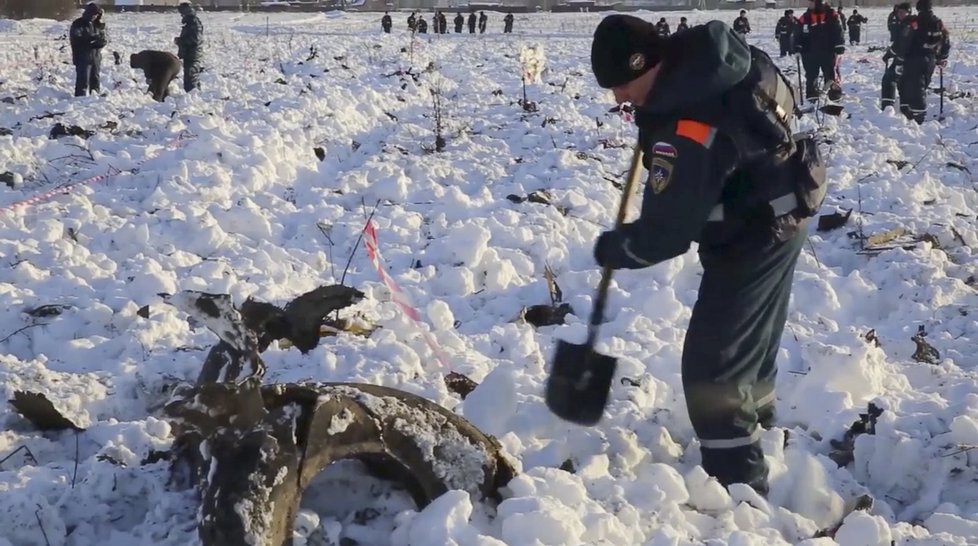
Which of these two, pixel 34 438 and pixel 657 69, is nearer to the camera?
pixel 657 69

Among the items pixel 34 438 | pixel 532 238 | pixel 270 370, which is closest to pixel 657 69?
pixel 270 370

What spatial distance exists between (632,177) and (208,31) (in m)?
30.0

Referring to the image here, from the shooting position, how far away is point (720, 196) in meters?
2.97

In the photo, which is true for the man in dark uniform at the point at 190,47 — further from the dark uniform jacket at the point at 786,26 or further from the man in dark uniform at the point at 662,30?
the dark uniform jacket at the point at 786,26

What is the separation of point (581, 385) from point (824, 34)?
10.8 metres

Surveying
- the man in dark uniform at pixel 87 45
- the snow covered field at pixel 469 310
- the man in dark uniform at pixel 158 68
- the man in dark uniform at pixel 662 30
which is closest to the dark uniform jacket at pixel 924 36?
the snow covered field at pixel 469 310

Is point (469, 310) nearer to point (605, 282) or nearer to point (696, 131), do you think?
point (605, 282)

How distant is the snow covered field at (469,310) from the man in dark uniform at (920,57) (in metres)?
0.69

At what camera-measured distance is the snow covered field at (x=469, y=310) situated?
108 inches

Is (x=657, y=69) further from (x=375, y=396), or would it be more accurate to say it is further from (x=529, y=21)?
(x=529, y=21)

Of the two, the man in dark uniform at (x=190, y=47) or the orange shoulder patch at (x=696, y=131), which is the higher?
the orange shoulder patch at (x=696, y=131)

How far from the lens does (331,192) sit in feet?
24.1

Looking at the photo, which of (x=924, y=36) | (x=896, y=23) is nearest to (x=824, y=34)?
(x=924, y=36)

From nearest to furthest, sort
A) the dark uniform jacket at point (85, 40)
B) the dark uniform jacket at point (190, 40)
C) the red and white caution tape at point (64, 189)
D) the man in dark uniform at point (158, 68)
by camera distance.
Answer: the red and white caution tape at point (64, 189), the man in dark uniform at point (158, 68), the dark uniform jacket at point (85, 40), the dark uniform jacket at point (190, 40)
